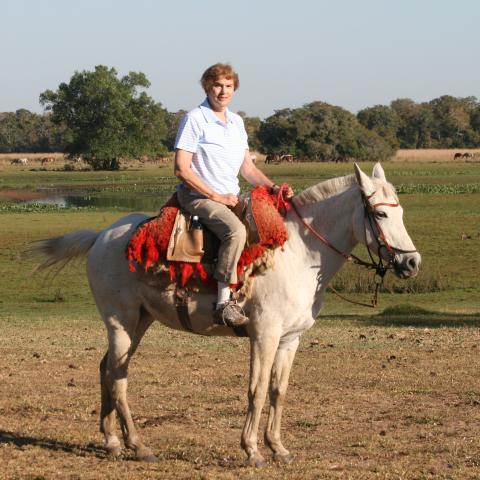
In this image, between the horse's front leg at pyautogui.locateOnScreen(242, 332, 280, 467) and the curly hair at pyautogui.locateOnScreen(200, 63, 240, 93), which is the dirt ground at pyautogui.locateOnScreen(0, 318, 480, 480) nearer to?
the horse's front leg at pyautogui.locateOnScreen(242, 332, 280, 467)

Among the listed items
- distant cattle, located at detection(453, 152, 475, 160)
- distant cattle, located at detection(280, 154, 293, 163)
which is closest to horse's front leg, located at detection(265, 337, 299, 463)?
distant cattle, located at detection(280, 154, 293, 163)

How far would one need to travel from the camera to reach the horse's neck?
824 centimetres

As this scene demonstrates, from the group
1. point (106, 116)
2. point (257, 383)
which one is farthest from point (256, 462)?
point (106, 116)

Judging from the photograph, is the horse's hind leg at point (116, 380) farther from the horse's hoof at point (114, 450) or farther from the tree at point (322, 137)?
the tree at point (322, 137)

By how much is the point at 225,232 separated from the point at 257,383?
118 centimetres

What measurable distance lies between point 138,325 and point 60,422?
1.48 m

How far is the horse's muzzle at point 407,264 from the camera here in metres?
7.85

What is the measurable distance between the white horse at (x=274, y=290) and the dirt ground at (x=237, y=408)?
0.41 meters

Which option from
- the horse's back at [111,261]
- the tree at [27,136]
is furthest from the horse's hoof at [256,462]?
the tree at [27,136]

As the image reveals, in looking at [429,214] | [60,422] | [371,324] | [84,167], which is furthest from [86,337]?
[84,167]

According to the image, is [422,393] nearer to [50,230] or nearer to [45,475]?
[45,475]

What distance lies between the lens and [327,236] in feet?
27.2

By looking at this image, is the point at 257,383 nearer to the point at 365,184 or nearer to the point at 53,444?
the point at 365,184

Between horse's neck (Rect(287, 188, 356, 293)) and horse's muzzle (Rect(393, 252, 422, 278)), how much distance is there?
0.53 meters
